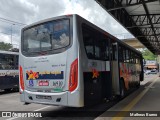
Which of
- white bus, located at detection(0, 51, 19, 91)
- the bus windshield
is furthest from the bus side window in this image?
white bus, located at detection(0, 51, 19, 91)

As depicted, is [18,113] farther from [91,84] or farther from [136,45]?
[136,45]

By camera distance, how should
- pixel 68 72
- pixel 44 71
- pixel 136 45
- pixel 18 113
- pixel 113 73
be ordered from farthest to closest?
pixel 136 45, pixel 113 73, pixel 18 113, pixel 44 71, pixel 68 72

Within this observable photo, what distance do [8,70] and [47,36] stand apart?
9058mm

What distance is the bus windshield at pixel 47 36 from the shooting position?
7309 millimetres

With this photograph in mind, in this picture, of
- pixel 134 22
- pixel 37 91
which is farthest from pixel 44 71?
pixel 134 22

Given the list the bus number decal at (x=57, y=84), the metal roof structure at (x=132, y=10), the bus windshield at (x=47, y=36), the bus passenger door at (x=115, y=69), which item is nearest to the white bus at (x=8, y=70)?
the metal roof structure at (x=132, y=10)

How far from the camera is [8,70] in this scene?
51.8ft

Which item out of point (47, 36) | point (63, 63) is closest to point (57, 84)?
point (63, 63)

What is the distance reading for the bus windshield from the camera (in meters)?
7.31

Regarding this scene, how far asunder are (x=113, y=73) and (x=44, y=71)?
385cm

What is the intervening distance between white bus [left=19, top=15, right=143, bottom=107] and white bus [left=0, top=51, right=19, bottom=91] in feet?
24.8

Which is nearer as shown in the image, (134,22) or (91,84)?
(91,84)

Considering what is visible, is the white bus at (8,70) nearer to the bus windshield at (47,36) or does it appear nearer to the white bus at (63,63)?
the white bus at (63,63)

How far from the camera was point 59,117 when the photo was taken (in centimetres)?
788
